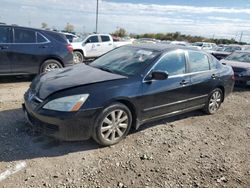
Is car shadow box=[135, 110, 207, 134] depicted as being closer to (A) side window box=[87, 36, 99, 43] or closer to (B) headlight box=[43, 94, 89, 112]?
(B) headlight box=[43, 94, 89, 112]

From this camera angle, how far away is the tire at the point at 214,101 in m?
5.68

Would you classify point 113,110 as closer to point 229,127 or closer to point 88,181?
point 88,181

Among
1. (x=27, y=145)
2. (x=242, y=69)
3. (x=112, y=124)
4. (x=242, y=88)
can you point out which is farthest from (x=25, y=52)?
(x=242, y=88)

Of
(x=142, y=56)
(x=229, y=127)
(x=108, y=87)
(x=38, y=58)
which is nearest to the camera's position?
(x=108, y=87)

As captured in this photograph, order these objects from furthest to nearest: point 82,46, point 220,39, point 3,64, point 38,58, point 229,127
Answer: point 220,39, point 82,46, point 38,58, point 3,64, point 229,127

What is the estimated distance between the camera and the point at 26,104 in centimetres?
395

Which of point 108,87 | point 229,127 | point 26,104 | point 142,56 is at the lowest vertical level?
point 229,127

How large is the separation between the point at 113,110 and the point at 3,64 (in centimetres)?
455

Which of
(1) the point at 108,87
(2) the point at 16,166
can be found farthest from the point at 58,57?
(2) the point at 16,166

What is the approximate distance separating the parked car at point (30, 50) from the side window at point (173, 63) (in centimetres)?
422

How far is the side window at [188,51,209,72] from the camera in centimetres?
509

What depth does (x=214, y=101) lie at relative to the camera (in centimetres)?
584

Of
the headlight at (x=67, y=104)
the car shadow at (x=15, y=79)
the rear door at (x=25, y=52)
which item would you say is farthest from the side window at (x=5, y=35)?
the headlight at (x=67, y=104)

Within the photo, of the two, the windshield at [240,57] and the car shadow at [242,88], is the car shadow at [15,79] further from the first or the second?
the windshield at [240,57]
